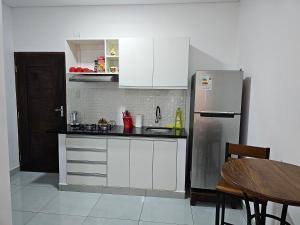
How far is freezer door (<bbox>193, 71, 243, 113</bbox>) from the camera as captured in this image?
2.54m

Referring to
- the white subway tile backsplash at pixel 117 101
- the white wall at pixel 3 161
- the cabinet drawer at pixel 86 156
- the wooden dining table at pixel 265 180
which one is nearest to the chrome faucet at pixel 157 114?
the white subway tile backsplash at pixel 117 101

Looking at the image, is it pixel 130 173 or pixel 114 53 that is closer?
pixel 130 173

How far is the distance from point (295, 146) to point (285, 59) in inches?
28.2

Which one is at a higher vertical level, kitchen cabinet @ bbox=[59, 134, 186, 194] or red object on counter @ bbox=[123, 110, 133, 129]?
red object on counter @ bbox=[123, 110, 133, 129]

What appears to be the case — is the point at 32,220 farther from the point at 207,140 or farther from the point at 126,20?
the point at 126,20

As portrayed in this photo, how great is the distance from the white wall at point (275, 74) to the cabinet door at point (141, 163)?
1.29 m

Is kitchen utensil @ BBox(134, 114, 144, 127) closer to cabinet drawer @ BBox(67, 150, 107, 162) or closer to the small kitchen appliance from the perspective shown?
cabinet drawer @ BBox(67, 150, 107, 162)

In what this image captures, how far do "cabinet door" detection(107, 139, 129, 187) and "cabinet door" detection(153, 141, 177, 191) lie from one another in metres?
0.40

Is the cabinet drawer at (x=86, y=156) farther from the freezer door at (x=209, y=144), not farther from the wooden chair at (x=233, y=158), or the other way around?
the wooden chair at (x=233, y=158)

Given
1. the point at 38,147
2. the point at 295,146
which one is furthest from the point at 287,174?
the point at 38,147

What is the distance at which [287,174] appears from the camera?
Result: 1240 millimetres

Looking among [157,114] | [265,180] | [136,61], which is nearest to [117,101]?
[157,114]

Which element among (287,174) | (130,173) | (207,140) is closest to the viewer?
(287,174)

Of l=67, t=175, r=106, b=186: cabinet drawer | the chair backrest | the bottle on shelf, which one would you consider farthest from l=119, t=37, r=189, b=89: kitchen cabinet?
l=67, t=175, r=106, b=186: cabinet drawer
